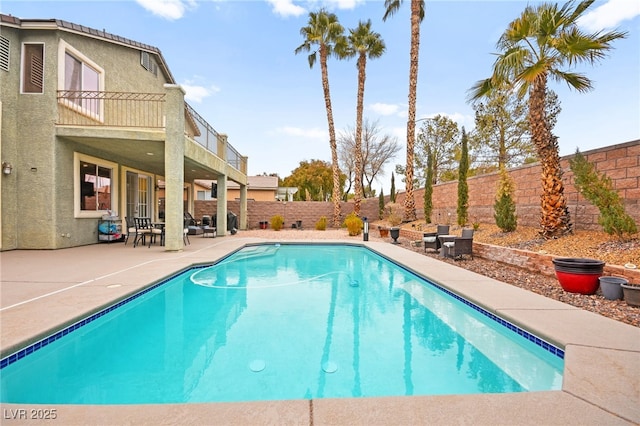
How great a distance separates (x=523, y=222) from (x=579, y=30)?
17.1ft

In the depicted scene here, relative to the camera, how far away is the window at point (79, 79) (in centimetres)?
920

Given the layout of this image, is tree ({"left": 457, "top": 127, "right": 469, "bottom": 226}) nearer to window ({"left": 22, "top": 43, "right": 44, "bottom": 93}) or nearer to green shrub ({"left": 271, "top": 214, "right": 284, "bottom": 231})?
green shrub ({"left": 271, "top": 214, "right": 284, "bottom": 231})

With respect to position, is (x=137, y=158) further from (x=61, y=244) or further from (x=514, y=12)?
(x=514, y=12)

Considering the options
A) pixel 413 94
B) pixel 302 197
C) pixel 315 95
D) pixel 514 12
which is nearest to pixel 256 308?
pixel 514 12

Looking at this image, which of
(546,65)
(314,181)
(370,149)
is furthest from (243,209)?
(370,149)

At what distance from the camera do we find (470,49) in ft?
44.4

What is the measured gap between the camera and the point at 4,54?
852cm

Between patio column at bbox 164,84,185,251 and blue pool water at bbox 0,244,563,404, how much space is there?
11.1ft

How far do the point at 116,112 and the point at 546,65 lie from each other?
13.4 meters

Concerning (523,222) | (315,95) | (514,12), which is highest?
(315,95)

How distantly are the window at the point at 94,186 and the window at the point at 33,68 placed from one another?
2.13 m

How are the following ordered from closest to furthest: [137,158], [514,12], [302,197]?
[514,12] < [137,158] < [302,197]

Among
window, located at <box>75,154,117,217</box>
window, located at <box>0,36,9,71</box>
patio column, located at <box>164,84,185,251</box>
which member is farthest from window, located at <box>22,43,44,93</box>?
patio column, located at <box>164,84,185,251</box>

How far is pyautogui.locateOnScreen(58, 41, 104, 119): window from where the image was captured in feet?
30.2
